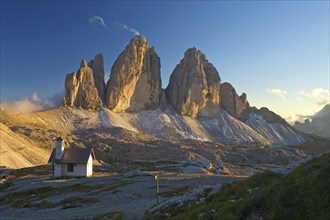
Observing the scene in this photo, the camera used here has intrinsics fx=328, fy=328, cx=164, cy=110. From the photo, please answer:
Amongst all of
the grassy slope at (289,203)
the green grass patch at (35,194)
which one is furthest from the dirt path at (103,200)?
the grassy slope at (289,203)

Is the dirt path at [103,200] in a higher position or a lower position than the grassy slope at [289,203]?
lower

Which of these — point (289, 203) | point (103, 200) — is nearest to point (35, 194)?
point (103, 200)

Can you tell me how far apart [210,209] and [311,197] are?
251 inches

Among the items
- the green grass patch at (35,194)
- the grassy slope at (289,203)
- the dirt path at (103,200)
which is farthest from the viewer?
the green grass patch at (35,194)

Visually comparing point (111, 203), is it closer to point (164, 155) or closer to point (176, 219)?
point (176, 219)

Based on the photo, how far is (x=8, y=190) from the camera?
2603 inches

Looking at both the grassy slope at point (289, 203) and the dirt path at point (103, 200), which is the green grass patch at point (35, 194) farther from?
the grassy slope at point (289, 203)

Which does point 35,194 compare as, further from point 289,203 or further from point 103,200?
point 289,203

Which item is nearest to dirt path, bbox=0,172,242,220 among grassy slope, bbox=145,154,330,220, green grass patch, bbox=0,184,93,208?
green grass patch, bbox=0,184,93,208

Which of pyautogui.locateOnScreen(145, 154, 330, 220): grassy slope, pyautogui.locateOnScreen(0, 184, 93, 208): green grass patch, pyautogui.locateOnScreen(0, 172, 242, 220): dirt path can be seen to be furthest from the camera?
pyautogui.locateOnScreen(0, 184, 93, 208): green grass patch

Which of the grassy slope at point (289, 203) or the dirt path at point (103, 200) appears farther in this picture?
the dirt path at point (103, 200)

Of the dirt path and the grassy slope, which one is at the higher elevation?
the grassy slope

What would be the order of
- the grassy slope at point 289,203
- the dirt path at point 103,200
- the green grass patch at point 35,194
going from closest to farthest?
1. the grassy slope at point 289,203
2. the dirt path at point 103,200
3. the green grass patch at point 35,194

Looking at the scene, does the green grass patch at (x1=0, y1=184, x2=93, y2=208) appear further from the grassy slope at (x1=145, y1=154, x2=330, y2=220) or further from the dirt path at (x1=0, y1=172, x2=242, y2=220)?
the grassy slope at (x1=145, y1=154, x2=330, y2=220)
